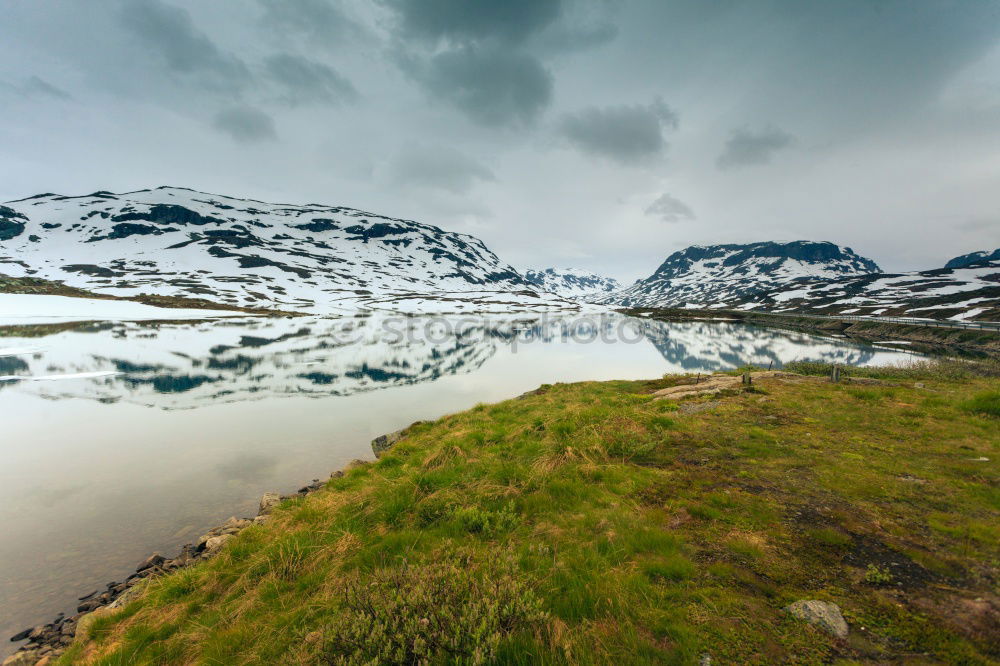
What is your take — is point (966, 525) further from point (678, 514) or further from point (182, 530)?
point (182, 530)

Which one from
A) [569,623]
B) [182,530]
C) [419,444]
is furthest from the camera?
[419,444]

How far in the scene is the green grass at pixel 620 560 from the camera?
380cm

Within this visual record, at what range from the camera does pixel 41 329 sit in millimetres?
60281

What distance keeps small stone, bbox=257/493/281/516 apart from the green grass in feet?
6.21

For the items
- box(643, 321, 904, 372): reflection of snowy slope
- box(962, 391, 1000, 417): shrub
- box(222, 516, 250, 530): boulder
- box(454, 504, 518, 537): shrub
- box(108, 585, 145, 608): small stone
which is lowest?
box(643, 321, 904, 372): reflection of snowy slope

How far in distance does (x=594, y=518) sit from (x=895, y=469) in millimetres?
6778

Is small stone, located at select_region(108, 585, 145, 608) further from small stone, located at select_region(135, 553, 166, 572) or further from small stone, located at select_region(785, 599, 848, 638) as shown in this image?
small stone, located at select_region(785, 599, 848, 638)

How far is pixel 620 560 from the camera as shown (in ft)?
17.7

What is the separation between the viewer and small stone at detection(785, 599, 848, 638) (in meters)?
3.92

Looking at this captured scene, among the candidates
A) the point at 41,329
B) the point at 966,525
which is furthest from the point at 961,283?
the point at 41,329

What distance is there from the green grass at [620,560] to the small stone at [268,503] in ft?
6.21

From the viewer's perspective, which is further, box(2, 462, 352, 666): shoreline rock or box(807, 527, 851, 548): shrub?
box(2, 462, 352, 666): shoreline rock

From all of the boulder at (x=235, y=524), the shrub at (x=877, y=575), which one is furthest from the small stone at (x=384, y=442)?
the shrub at (x=877, y=575)

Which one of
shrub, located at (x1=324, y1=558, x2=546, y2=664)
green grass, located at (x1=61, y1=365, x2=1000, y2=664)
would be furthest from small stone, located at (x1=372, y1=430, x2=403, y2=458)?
shrub, located at (x1=324, y1=558, x2=546, y2=664)
